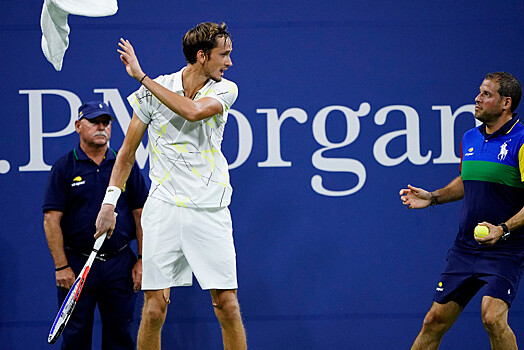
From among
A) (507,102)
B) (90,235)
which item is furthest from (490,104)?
(90,235)

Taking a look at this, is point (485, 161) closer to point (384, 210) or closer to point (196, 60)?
point (384, 210)

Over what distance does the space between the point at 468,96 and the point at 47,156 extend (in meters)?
2.71

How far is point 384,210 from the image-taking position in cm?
437

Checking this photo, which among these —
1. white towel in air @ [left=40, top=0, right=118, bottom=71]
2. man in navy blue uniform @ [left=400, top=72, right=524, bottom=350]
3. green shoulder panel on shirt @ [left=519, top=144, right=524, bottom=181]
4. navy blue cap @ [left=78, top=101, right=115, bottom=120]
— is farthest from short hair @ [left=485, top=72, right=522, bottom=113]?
navy blue cap @ [left=78, top=101, right=115, bottom=120]

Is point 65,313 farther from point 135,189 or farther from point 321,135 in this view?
point 321,135

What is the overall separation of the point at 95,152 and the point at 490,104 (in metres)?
2.14

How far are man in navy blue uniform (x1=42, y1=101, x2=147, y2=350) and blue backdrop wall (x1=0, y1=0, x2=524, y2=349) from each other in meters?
0.50

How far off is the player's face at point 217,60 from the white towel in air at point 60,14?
0.50 meters

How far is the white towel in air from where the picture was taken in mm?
3102

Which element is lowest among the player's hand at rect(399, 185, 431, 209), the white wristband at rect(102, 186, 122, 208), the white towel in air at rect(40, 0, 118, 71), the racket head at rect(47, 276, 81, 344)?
the racket head at rect(47, 276, 81, 344)

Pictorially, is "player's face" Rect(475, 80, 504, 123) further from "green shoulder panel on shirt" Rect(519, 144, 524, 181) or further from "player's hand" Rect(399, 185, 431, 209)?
"player's hand" Rect(399, 185, 431, 209)

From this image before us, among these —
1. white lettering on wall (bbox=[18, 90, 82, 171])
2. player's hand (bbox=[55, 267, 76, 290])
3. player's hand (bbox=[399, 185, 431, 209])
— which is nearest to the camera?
player's hand (bbox=[399, 185, 431, 209])

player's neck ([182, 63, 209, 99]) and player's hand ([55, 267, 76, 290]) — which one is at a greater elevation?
player's neck ([182, 63, 209, 99])

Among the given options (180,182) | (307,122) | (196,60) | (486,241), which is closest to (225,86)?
(196,60)
